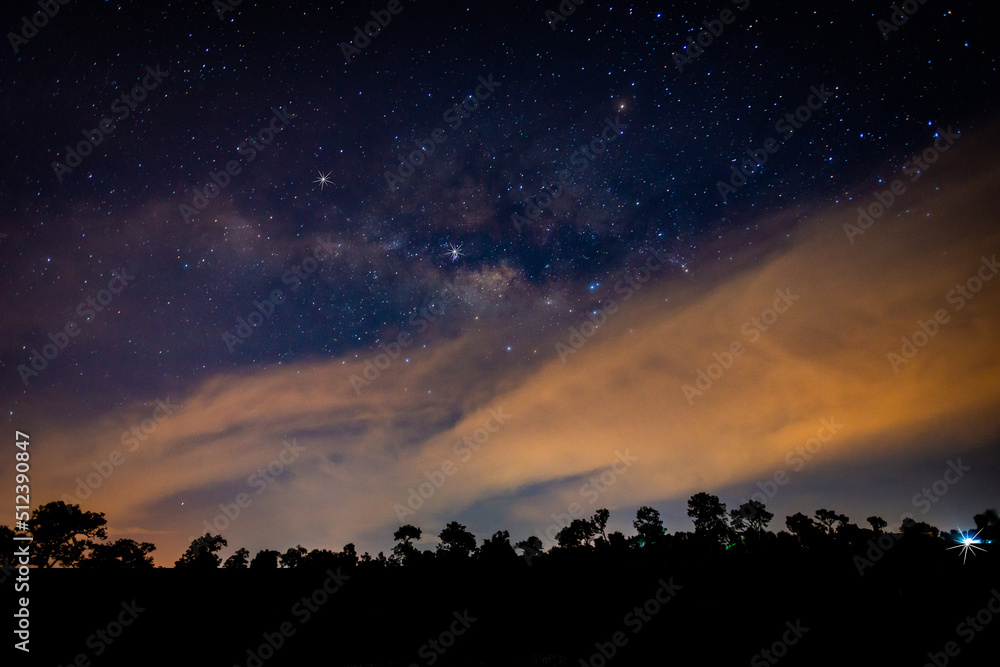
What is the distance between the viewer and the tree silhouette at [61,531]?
39875 millimetres

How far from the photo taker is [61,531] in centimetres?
4094

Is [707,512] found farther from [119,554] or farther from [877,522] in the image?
A: [119,554]

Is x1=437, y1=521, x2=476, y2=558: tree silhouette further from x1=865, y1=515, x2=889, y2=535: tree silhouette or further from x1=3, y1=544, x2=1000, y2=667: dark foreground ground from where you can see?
x1=865, y1=515, x2=889, y2=535: tree silhouette

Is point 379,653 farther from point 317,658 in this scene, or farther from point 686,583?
point 686,583

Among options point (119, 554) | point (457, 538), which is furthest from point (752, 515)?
point (119, 554)

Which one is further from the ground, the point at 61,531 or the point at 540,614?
the point at 61,531

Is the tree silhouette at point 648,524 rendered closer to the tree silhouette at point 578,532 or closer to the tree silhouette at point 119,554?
the tree silhouette at point 578,532

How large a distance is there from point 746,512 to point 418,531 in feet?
183

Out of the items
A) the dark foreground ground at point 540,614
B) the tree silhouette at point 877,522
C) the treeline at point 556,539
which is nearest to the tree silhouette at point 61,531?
the treeline at point 556,539

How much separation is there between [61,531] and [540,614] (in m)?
48.6

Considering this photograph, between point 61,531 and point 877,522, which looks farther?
point 877,522

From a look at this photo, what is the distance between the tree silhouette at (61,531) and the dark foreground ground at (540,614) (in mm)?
35668

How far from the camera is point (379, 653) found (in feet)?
61.1

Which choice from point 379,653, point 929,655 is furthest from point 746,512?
point 379,653
